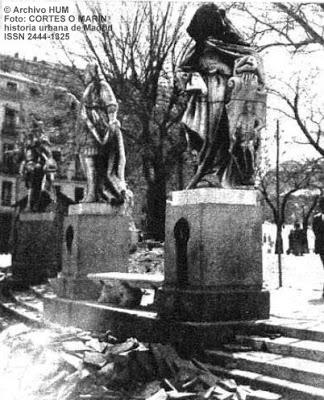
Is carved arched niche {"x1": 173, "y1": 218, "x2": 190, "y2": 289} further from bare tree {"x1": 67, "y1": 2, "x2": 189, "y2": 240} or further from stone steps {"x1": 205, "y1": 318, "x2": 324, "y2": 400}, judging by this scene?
bare tree {"x1": 67, "y1": 2, "x2": 189, "y2": 240}

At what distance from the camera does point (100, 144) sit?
10.8 meters

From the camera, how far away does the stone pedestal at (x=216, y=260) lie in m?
7.13

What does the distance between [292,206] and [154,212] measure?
49.7m

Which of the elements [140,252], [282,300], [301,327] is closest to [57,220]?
[140,252]

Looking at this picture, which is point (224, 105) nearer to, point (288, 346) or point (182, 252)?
point (182, 252)

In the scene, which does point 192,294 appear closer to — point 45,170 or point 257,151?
point 257,151

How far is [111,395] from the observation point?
584cm

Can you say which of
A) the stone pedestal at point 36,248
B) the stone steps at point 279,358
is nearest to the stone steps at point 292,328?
the stone steps at point 279,358

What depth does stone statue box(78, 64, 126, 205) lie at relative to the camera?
1081 centimetres

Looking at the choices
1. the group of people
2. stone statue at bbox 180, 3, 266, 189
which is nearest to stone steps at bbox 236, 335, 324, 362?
stone statue at bbox 180, 3, 266, 189

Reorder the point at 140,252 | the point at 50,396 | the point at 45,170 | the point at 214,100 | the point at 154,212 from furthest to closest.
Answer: the point at 154,212, the point at 140,252, the point at 45,170, the point at 214,100, the point at 50,396

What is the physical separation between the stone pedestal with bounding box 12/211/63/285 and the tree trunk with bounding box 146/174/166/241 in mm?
8045

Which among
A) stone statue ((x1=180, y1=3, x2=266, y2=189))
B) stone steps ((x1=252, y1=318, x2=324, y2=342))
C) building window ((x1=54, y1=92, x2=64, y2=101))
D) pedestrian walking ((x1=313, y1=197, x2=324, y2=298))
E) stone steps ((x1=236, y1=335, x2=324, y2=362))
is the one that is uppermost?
building window ((x1=54, y1=92, x2=64, y2=101))

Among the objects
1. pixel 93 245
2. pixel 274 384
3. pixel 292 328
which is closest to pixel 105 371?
pixel 274 384
